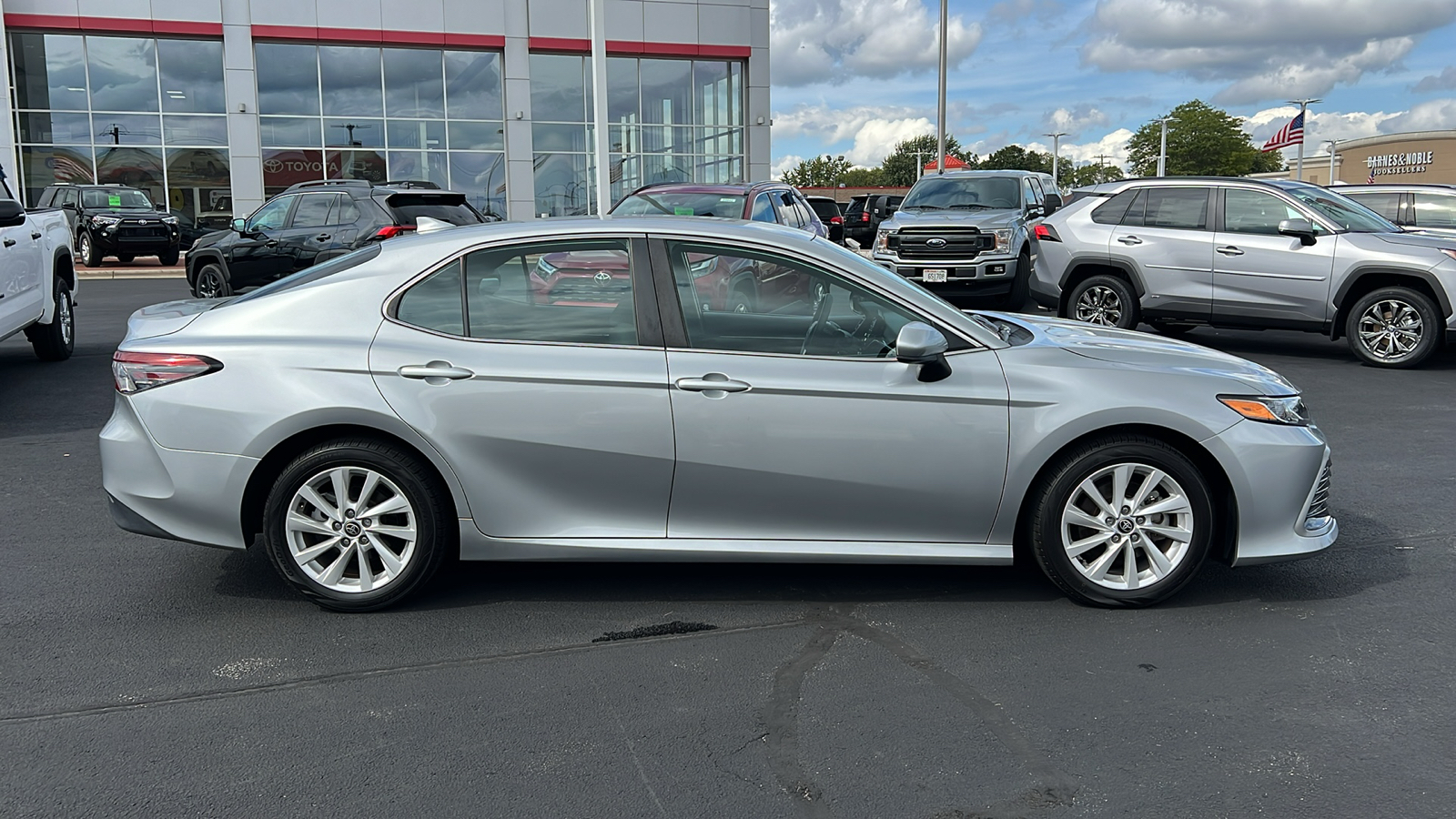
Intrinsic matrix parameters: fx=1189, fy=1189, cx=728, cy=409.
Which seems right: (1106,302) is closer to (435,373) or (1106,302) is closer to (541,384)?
(541,384)

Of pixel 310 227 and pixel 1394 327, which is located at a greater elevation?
pixel 310 227

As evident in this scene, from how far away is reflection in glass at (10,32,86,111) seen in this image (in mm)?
29859

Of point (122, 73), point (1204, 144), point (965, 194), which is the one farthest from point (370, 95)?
point (1204, 144)

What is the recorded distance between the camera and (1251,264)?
39.0 ft

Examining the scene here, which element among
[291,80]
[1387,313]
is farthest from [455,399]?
[291,80]

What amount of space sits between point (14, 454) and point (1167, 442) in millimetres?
6967

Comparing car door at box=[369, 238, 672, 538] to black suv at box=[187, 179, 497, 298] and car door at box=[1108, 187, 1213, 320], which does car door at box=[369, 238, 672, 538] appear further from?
black suv at box=[187, 179, 497, 298]

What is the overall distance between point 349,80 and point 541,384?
1178 inches

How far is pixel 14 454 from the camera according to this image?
7.64 m

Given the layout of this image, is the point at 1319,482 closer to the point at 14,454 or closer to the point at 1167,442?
the point at 1167,442

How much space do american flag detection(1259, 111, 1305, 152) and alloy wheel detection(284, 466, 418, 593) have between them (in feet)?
181

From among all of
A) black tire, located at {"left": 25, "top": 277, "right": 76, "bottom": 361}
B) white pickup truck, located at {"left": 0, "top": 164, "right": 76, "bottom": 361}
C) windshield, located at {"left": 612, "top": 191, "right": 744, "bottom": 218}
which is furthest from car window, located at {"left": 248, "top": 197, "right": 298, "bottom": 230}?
windshield, located at {"left": 612, "top": 191, "right": 744, "bottom": 218}

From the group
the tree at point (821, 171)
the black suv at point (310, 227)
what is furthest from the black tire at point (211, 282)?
the tree at point (821, 171)

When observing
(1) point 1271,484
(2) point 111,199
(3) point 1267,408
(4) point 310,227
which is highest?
(2) point 111,199
